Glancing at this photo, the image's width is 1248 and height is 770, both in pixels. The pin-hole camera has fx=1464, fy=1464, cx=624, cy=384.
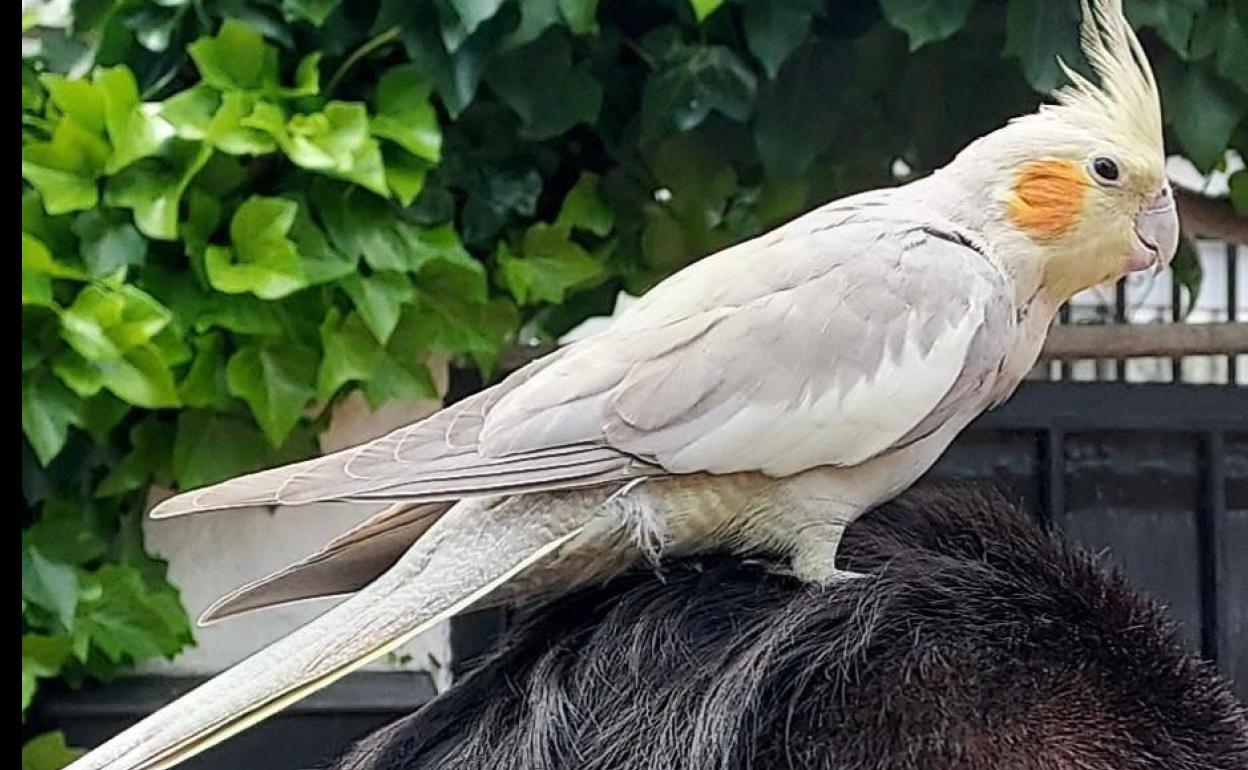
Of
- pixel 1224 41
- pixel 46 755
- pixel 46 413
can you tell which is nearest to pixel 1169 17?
pixel 1224 41

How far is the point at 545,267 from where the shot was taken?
107cm

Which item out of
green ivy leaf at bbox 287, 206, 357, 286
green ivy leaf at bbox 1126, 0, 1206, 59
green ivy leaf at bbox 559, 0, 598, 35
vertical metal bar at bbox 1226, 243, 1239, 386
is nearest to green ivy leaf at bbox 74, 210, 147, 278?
green ivy leaf at bbox 287, 206, 357, 286

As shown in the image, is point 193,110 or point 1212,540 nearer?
point 193,110

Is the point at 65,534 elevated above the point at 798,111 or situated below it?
below

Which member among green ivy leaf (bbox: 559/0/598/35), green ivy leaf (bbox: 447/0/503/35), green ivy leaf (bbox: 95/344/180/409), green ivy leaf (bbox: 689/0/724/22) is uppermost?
green ivy leaf (bbox: 447/0/503/35)

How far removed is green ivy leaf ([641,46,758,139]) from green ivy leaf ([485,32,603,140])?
0.05 m

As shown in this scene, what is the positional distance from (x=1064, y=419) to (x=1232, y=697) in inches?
25.7

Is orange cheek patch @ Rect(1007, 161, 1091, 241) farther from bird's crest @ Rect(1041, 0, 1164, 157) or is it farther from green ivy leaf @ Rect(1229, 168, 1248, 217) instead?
green ivy leaf @ Rect(1229, 168, 1248, 217)

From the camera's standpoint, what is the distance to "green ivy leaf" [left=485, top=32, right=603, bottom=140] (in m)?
0.99

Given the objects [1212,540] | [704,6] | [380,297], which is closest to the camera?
[704,6]

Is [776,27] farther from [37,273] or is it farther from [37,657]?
[37,657]

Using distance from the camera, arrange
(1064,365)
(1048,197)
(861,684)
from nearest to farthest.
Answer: (861,684), (1048,197), (1064,365)

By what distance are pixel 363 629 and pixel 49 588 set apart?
0.60 metres

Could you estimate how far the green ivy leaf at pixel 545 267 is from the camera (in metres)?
1.06
